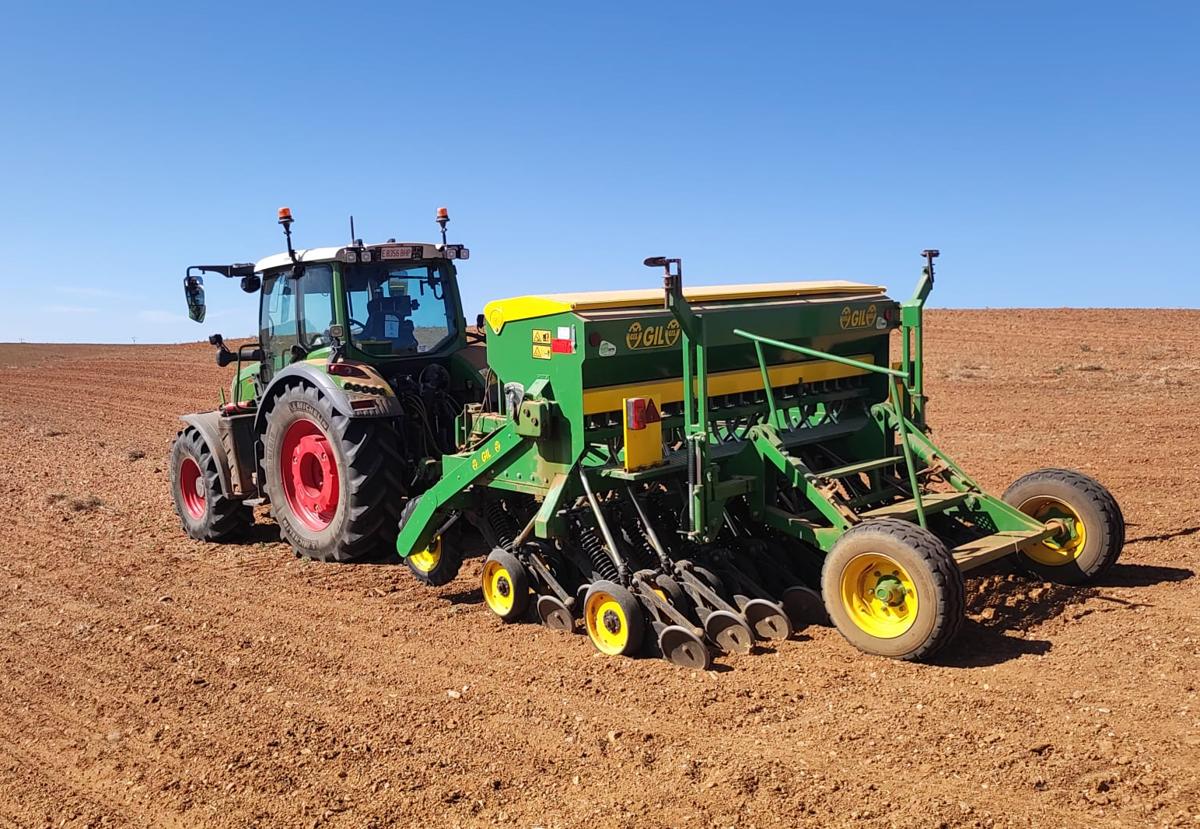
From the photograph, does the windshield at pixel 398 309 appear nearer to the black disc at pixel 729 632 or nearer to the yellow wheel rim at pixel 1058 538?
the black disc at pixel 729 632

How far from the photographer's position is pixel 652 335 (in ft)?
19.0

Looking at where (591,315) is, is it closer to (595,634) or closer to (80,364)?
(595,634)

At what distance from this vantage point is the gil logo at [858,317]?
658 cm

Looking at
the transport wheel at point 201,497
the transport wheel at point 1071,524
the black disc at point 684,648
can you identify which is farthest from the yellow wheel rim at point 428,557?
the transport wheel at point 1071,524

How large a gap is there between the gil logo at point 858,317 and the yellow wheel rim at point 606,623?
8.06 feet

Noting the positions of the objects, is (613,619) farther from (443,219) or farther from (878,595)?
(443,219)

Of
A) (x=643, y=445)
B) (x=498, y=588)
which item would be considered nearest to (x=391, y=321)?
(x=498, y=588)

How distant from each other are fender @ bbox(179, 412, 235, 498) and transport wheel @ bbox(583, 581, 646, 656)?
399 centimetres

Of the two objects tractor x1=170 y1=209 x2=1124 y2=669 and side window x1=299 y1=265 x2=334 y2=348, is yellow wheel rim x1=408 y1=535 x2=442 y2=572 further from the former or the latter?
side window x1=299 y1=265 x2=334 y2=348

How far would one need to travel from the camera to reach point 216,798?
3.96 metres

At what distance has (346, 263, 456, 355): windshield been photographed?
296 inches

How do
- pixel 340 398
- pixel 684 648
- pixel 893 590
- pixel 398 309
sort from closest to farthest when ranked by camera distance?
pixel 893 590 < pixel 684 648 < pixel 340 398 < pixel 398 309

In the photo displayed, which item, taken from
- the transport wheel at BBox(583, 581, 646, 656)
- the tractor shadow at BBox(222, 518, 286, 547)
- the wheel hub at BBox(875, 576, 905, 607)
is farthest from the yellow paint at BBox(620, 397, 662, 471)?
the tractor shadow at BBox(222, 518, 286, 547)

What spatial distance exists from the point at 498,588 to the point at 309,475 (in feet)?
7.48
